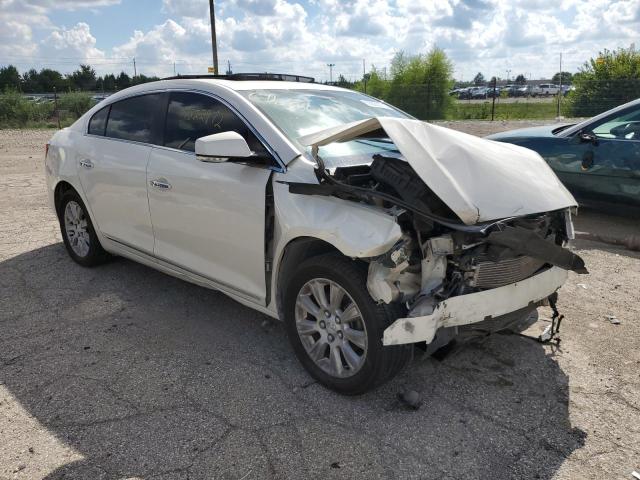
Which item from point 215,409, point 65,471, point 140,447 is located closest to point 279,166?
point 215,409

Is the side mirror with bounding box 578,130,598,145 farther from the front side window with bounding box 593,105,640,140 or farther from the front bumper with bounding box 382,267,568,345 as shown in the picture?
the front bumper with bounding box 382,267,568,345

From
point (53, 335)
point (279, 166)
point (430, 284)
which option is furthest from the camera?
point (53, 335)

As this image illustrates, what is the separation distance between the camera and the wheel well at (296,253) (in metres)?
3.18

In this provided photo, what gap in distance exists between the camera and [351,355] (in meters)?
3.07

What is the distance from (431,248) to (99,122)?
138 inches

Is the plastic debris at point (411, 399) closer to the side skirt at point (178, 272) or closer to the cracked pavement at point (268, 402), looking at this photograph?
the cracked pavement at point (268, 402)

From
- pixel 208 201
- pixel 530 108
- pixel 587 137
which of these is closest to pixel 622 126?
pixel 587 137

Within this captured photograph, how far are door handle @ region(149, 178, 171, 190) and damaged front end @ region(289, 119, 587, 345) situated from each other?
132cm

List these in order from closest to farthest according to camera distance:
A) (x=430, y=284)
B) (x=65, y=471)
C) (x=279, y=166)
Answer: (x=65, y=471)
(x=430, y=284)
(x=279, y=166)

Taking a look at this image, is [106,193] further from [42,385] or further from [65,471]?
[65,471]

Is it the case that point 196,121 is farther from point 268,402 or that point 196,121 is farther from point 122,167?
point 268,402

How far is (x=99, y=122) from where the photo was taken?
4957 mm

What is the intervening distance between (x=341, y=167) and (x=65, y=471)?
2.11m

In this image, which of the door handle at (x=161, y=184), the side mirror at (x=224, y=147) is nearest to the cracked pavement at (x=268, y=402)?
the door handle at (x=161, y=184)
